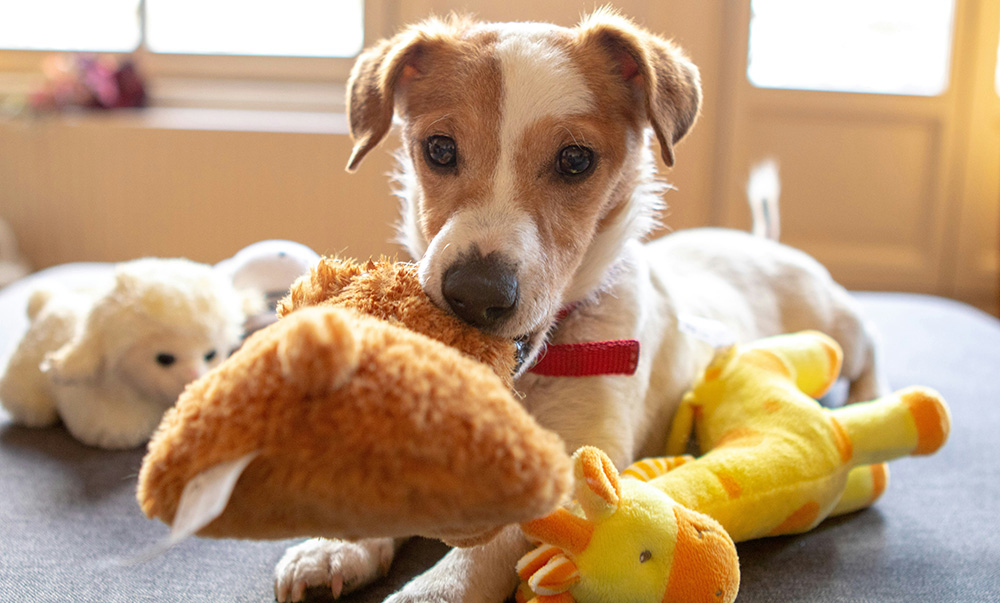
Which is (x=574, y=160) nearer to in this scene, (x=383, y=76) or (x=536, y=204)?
(x=536, y=204)

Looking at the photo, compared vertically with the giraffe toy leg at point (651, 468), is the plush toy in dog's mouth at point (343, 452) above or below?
above

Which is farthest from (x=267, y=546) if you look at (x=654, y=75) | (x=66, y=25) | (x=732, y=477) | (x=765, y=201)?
(x=66, y=25)

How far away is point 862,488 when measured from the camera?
1.46 metres

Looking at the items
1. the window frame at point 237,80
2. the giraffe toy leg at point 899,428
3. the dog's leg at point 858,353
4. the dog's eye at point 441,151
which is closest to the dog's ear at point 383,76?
the dog's eye at point 441,151

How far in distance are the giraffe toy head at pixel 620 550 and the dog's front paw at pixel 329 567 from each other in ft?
1.07

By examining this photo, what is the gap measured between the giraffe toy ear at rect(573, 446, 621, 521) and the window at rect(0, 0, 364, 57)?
3943mm

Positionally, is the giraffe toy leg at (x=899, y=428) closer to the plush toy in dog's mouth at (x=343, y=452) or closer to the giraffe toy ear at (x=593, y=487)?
the giraffe toy ear at (x=593, y=487)

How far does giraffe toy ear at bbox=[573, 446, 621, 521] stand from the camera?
95cm

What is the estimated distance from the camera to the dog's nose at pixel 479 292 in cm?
109

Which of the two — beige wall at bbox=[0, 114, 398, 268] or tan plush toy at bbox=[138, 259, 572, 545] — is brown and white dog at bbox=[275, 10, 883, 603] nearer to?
tan plush toy at bbox=[138, 259, 572, 545]

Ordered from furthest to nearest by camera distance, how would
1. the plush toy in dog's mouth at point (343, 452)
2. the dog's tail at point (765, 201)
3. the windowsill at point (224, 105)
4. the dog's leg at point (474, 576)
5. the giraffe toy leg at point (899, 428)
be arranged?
the windowsill at point (224, 105), the dog's tail at point (765, 201), the giraffe toy leg at point (899, 428), the dog's leg at point (474, 576), the plush toy in dog's mouth at point (343, 452)

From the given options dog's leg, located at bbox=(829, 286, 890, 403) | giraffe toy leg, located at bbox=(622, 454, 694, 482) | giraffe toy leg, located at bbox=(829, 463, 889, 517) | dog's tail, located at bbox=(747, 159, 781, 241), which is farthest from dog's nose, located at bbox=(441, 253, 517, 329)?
dog's tail, located at bbox=(747, 159, 781, 241)

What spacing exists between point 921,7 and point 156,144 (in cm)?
453

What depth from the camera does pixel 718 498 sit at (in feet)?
3.84
